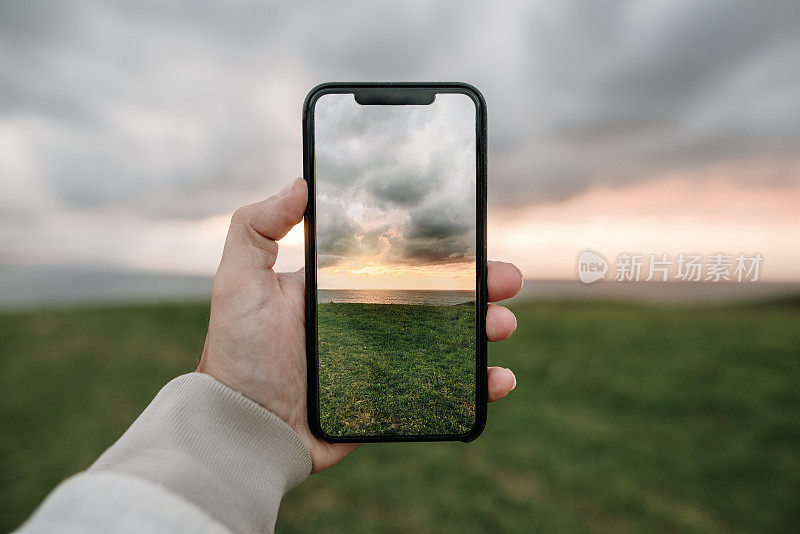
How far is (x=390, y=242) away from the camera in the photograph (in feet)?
4.87

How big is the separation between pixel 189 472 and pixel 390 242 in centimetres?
82

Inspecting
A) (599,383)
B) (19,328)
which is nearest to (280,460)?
(599,383)

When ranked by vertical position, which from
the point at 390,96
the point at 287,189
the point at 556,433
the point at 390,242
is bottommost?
the point at 556,433

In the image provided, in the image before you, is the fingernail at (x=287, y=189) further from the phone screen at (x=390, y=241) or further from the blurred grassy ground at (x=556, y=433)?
the blurred grassy ground at (x=556, y=433)

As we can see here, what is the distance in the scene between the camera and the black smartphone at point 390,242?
146 centimetres

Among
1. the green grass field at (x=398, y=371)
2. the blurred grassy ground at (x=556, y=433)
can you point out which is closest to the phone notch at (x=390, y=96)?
the green grass field at (x=398, y=371)

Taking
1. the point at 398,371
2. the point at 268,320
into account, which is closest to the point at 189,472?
the point at 268,320

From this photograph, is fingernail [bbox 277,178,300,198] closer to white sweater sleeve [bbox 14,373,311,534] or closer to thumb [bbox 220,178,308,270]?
thumb [bbox 220,178,308,270]

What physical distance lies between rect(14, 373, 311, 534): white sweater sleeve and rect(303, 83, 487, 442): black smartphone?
187 mm

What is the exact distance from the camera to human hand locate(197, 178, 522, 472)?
151 centimetres

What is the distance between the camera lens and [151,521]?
88 centimetres

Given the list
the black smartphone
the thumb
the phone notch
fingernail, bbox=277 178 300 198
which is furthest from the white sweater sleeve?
the phone notch

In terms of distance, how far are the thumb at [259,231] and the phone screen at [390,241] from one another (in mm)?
108

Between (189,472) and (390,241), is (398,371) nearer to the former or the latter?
(390,241)
